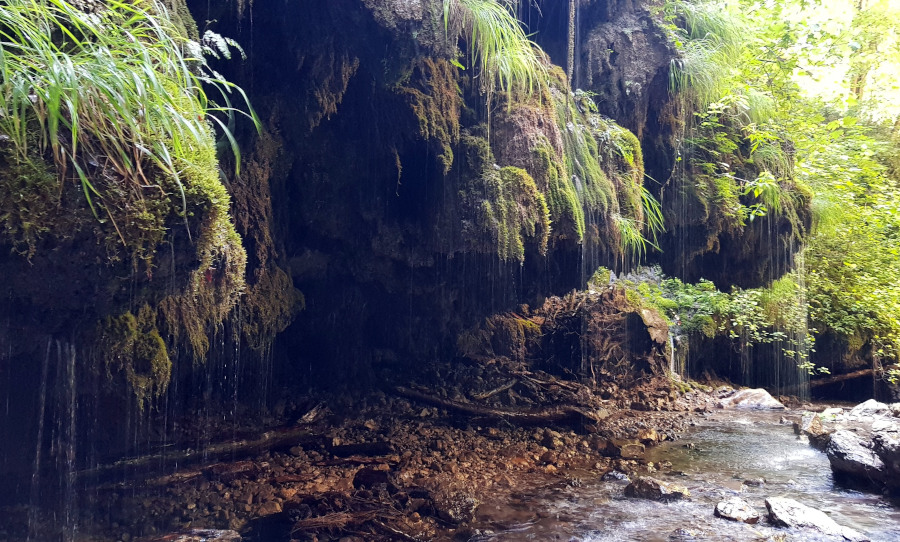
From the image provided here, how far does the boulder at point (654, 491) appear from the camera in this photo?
16.0 ft

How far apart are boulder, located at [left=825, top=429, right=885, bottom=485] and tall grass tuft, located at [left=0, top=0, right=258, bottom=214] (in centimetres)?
640

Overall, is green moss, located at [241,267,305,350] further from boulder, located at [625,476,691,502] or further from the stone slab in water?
boulder, located at [625,476,691,502]

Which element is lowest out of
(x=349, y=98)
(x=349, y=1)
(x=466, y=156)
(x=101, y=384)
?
(x=101, y=384)

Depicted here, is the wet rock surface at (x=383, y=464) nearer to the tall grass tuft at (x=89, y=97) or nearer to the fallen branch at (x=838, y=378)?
the tall grass tuft at (x=89, y=97)

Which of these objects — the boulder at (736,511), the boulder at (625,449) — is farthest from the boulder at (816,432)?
the boulder at (736,511)

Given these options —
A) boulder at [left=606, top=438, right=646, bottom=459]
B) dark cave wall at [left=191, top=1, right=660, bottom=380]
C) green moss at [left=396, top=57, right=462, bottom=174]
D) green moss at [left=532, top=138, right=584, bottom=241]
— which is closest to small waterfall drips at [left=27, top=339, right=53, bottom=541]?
dark cave wall at [left=191, top=1, right=660, bottom=380]

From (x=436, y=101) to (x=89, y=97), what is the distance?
3240 millimetres

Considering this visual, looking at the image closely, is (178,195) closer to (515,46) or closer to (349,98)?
(349,98)

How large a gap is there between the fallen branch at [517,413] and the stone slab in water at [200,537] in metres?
3.25

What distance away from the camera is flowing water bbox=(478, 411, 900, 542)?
420cm

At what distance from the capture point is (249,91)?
4.47 meters

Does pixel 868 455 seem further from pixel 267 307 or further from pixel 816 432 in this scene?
pixel 267 307

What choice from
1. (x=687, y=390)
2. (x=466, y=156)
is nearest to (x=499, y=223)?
(x=466, y=156)

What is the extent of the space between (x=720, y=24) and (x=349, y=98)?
603cm
